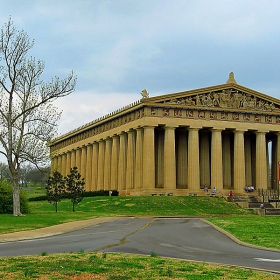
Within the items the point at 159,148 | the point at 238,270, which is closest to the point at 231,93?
the point at 159,148

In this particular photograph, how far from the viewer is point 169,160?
72.4 meters

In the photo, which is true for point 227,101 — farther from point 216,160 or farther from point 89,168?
point 89,168

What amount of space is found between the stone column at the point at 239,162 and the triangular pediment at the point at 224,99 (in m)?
4.29

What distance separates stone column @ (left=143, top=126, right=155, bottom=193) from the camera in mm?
71562

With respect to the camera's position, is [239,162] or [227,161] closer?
[239,162]

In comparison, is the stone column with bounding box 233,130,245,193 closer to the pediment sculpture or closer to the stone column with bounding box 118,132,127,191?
the pediment sculpture

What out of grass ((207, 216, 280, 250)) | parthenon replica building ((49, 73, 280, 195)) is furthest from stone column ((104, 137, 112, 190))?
grass ((207, 216, 280, 250))

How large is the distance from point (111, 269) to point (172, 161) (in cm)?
5824

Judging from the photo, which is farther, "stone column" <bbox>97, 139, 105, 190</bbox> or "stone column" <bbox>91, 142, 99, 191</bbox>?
"stone column" <bbox>91, 142, 99, 191</bbox>

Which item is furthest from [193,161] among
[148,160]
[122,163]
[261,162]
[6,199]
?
[6,199]

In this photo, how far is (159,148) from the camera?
78688 millimetres

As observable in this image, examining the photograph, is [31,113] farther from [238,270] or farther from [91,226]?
[238,270]

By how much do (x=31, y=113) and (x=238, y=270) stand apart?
3299 cm

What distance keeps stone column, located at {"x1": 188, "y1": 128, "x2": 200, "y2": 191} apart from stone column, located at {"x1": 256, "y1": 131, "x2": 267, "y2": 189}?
400 inches
